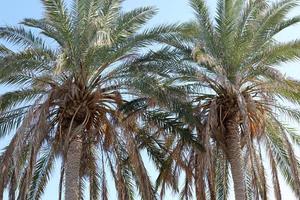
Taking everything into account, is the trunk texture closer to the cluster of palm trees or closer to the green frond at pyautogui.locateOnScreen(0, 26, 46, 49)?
the cluster of palm trees

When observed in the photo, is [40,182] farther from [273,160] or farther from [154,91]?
[273,160]

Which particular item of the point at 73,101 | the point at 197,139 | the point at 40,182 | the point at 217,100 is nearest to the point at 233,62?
the point at 217,100

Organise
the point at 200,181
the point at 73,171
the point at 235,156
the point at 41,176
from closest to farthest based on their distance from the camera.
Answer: the point at 73,171 → the point at 200,181 → the point at 235,156 → the point at 41,176

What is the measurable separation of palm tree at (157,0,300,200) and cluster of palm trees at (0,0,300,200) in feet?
0.10

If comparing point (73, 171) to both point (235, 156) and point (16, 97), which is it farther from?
point (235, 156)

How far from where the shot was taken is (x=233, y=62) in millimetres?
16781

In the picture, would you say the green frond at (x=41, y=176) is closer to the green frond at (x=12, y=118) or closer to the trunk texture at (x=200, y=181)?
the green frond at (x=12, y=118)

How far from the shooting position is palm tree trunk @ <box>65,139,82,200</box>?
50.6 ft

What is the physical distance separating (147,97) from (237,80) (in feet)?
8.49

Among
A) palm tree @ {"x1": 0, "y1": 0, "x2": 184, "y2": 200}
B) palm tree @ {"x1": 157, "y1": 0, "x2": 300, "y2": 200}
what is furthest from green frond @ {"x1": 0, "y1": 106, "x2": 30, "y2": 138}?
palm tree @ {"x1": 157, "y1": 0, "x2": 300, "y2": 200}

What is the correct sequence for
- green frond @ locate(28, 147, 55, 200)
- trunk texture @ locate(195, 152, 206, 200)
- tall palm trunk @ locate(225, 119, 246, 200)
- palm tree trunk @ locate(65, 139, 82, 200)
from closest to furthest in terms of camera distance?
palm tree trunk @ locate(65, 139, 82, 200) → trunk texture @ locate(195, 152, 206, 200) → tall palm trunk @ locate(225, 119, 246, 200) → green frond @ locate(28, 147, 55, 200)

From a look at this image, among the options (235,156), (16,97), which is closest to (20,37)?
(16,97)

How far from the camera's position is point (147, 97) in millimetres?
16000

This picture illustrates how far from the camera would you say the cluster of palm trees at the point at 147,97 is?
1550 centimetres
